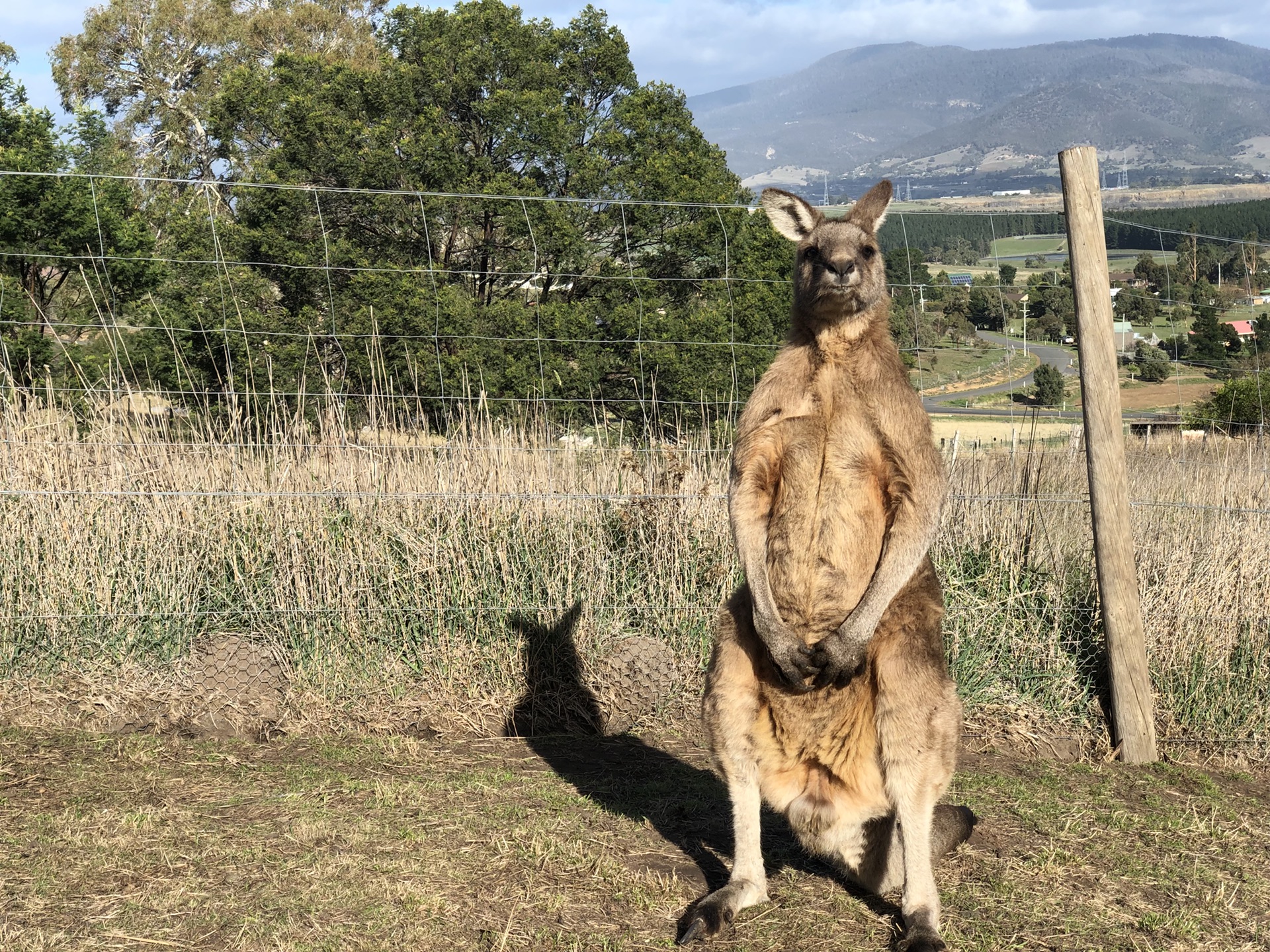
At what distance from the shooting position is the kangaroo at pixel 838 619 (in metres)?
3.60

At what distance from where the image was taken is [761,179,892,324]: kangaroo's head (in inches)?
147

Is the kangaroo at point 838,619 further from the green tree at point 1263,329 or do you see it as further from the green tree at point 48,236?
the green tree at point 48,236

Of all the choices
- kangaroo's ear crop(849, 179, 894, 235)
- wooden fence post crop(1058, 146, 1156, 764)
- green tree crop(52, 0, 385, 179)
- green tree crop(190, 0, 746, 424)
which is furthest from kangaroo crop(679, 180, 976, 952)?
green tree crop(52, 0, 385, 179)

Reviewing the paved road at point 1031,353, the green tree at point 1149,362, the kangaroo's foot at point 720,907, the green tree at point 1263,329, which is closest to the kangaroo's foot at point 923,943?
the kangaroo's foot at point 720,907

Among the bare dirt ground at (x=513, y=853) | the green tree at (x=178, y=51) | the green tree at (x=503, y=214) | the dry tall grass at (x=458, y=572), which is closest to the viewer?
the bare dirt ground at (x=513, y=853)

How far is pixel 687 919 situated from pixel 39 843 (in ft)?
7.58

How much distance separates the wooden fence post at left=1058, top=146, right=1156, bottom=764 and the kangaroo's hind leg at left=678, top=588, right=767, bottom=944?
240cm

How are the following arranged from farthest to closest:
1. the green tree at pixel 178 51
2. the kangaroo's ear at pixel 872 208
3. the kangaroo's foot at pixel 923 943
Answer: the green tree at pixel 178 51, the kangaroo's ear at pixel 872 208, the kangaroo's foot at pixel 923 943

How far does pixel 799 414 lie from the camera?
12.4 ft

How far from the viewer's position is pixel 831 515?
372 cm

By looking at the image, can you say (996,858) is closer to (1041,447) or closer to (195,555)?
(1041,447)

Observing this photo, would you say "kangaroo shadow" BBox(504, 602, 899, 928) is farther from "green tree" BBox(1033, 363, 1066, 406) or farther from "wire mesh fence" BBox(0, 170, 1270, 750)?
"green tree" BBox(1033, 363, 1066, 406)

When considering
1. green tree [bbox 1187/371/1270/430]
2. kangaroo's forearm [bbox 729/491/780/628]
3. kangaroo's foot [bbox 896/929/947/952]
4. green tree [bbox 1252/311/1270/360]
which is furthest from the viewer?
green tree [bbox 1187/371/1270/430]

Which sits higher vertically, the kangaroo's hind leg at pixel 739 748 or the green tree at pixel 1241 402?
the kangaroo's hind leg at pixel 739 748
